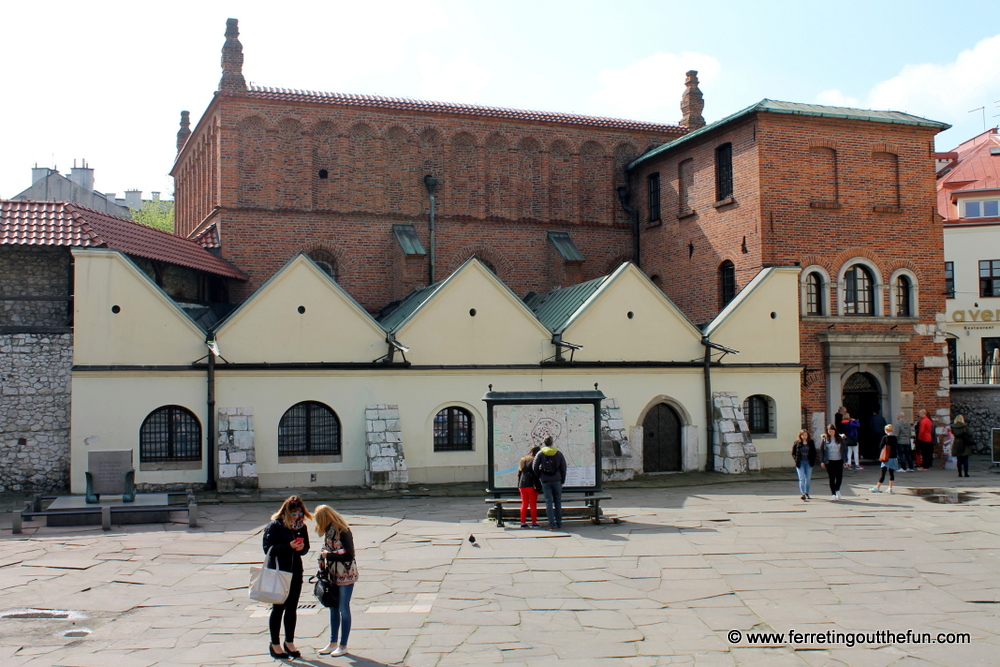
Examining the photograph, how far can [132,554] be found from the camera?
45.8ft

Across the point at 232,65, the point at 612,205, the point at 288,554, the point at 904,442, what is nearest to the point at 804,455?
the point at 904,442

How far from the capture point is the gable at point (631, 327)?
24.0 meters

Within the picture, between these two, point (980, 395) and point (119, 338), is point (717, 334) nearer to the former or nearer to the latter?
point (980, 395)

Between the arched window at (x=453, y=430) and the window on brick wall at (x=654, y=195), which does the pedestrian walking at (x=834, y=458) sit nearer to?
the arched window at (x=453, y=430)

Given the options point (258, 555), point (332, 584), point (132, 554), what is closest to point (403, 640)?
point (332, 584)

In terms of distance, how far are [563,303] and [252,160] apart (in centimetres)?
1142

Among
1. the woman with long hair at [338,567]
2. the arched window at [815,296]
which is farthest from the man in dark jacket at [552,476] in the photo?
the arched window at [815,296]

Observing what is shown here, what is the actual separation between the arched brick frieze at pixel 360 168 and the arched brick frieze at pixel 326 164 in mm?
340

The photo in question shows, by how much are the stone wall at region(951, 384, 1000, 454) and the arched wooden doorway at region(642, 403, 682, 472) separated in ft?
41.4

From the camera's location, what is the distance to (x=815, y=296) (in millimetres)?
26656

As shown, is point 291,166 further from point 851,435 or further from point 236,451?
point 851,435

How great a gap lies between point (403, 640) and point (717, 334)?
57.1 ft

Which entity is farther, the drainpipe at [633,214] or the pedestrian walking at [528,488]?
the drainpipe at [633,214]

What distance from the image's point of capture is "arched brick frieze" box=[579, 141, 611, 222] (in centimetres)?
3212
